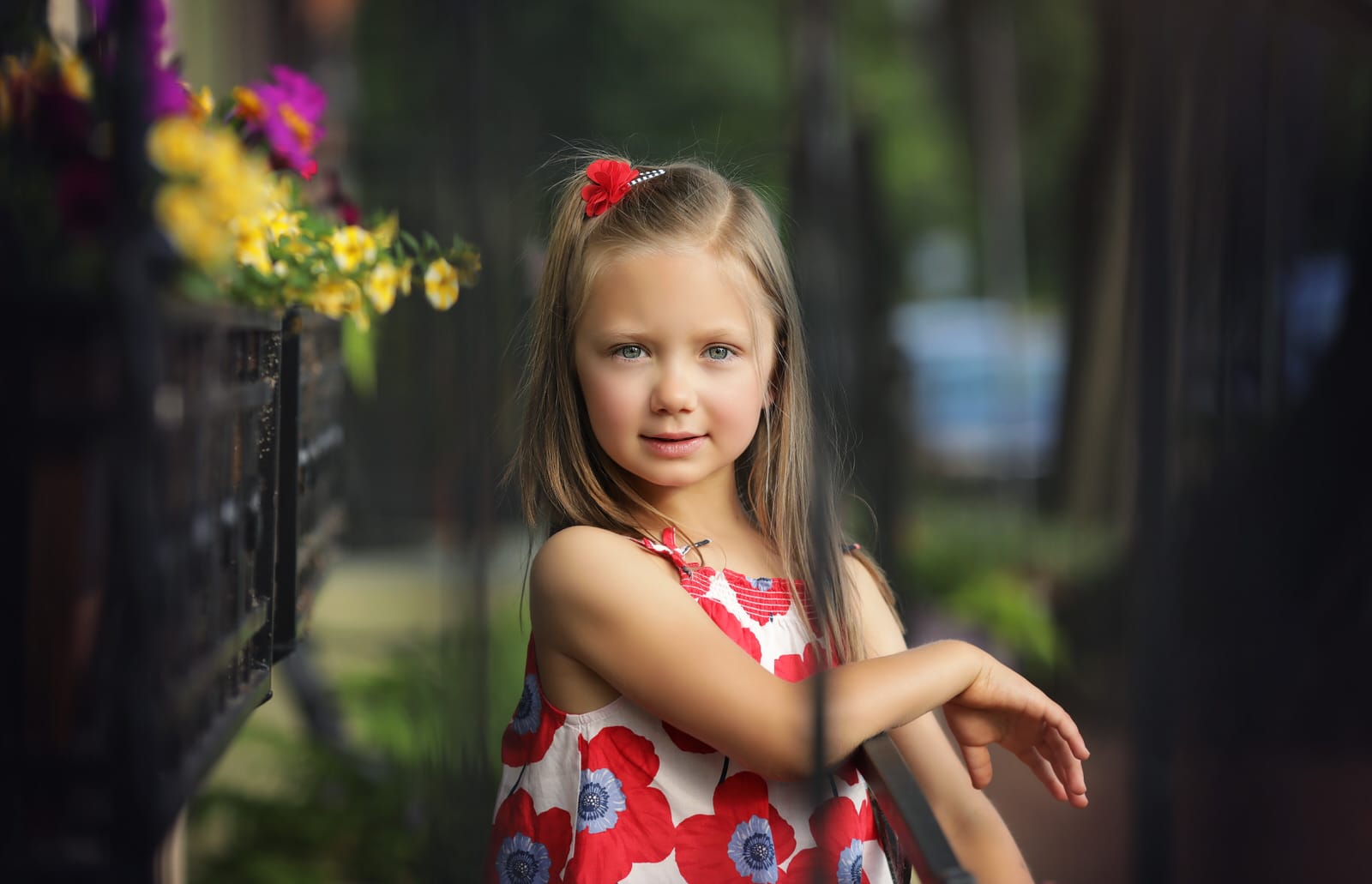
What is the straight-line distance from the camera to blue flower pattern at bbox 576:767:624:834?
0.68 m

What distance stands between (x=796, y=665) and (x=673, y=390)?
0.70 feet

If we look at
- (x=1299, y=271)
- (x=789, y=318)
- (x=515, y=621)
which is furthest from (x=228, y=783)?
(x=1299, y=271)

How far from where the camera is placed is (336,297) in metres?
0.79

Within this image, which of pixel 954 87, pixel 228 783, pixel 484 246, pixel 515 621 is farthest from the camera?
pixel 954 87

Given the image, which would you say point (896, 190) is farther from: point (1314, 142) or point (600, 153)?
point (600, 153)

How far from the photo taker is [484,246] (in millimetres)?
756

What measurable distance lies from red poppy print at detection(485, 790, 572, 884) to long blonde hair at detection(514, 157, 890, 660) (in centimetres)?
19

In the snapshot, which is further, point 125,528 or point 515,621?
point 515,621

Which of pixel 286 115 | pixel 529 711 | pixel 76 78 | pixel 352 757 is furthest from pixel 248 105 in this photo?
pixel 352 757

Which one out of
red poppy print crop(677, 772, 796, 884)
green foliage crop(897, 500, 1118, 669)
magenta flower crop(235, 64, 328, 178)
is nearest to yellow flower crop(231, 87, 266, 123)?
magenta flower crop(235, 64, 328, 178)

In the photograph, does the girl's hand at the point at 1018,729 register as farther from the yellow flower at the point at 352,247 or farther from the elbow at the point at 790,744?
the yellow flower at the point at 352,247

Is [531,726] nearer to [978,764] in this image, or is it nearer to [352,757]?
[978,764]

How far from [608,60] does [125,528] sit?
1.23 meters

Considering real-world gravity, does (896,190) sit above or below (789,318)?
above
